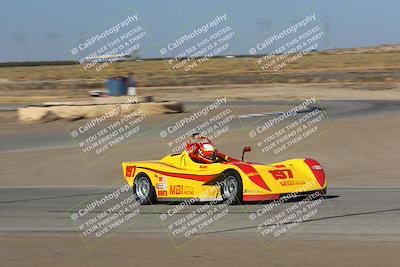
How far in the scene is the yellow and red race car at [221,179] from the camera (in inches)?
532

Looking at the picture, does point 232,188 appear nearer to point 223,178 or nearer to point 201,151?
point 223,178

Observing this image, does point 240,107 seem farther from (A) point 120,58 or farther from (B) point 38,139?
(B) point 38,139

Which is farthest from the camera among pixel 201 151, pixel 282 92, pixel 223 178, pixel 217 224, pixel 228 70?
pixel 228 70

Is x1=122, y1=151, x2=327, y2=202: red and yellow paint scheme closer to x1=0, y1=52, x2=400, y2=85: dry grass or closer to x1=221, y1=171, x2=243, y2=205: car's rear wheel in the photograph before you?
x1=221, y1=171, x2=243, y2=205: car's rear wheel

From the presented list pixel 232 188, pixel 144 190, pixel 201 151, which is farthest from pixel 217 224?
pixel 144 190

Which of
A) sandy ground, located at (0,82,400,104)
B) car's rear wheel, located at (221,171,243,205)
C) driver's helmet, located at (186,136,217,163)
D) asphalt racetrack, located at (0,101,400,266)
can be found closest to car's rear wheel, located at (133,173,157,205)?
asphalt racetrack, located at (0,101,400,266)

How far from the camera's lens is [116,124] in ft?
115

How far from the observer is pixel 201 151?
1437cm

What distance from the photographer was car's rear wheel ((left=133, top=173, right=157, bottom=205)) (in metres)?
14.8

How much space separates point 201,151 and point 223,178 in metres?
0.76

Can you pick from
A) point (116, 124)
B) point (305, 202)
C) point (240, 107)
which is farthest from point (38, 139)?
point (305, 202)

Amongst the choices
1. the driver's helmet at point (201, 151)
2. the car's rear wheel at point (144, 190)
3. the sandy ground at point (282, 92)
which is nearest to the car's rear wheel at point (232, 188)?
the driver's helmet at point (201, 151)

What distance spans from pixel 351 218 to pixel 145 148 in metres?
14.6

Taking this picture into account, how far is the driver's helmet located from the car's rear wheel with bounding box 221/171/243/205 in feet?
2.04
